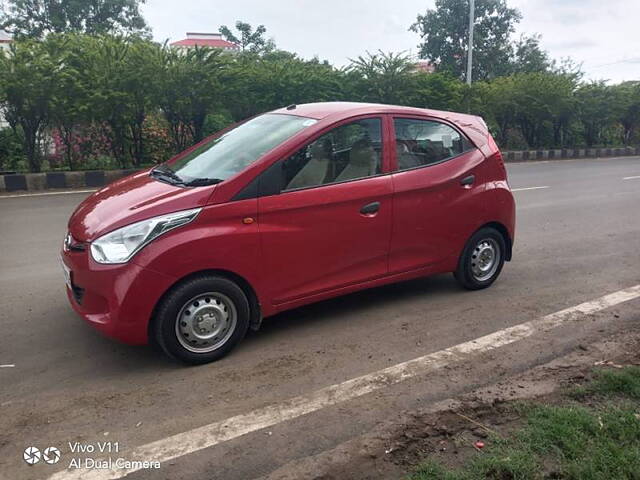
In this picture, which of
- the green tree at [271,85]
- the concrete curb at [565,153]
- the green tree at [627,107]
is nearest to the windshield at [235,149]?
the green tree at [271,85]

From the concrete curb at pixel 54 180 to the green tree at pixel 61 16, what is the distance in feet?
74.0

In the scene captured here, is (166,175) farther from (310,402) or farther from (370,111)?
(310,402)

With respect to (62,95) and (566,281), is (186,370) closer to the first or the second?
(566,281)

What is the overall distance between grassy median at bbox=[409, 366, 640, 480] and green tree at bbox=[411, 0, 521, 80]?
1397 inches

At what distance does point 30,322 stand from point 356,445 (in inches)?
117

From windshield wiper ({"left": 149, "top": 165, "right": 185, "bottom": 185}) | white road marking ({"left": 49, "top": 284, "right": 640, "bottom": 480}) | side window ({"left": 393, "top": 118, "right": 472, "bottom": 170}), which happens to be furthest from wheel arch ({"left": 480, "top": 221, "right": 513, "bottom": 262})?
windshield wiper ({"left": 149, "top": 165, "right": 185, "bottom": 185})

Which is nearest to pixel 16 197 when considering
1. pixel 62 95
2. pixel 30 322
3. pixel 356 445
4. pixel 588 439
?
pixel 62 95

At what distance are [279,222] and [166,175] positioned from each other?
107 centimetres

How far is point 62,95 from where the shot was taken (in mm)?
11859

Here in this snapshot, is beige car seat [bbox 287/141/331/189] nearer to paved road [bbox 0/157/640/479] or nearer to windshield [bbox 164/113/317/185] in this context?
windshield [bbox 164/113/317/185]

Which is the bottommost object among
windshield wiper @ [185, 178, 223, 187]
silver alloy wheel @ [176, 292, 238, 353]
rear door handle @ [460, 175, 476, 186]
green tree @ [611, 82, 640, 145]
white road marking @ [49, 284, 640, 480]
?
white road marking @ [49, 284, 640, 480]

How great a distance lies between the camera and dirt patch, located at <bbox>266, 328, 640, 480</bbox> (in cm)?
269

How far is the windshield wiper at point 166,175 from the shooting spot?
4.10 metres

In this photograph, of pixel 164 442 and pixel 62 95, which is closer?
pixel 164 442
